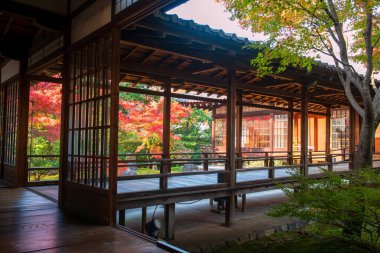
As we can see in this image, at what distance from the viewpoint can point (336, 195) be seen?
3.97 meters

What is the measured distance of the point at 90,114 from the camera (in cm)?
502

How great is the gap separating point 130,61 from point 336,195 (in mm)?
5147

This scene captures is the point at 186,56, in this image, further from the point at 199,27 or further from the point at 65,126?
the point at 65,126

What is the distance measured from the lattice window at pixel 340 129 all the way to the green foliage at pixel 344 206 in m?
12.3

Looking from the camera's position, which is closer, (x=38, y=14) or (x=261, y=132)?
(x=38, y=14)

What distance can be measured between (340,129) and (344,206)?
1353 centimetres

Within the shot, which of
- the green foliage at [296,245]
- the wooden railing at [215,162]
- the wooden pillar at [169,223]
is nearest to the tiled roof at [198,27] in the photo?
the wooden railing at [215,162]

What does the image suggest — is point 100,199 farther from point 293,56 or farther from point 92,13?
point 293,56

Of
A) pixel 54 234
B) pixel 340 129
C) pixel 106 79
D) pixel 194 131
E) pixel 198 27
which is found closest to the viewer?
pixel 54 234

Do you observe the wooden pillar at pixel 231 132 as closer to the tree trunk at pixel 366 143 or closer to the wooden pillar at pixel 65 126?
the tree trunk at pixel 366 143

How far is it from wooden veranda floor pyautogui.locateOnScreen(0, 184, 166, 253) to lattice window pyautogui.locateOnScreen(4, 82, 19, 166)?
10.5ft

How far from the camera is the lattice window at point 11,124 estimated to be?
27.3 ft

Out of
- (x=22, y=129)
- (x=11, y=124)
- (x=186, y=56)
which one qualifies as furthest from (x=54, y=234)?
(x=11, y=124)

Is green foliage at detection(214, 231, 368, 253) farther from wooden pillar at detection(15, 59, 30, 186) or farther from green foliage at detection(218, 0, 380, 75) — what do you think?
wooden pillar at detection(15, 59, 30, 186)
